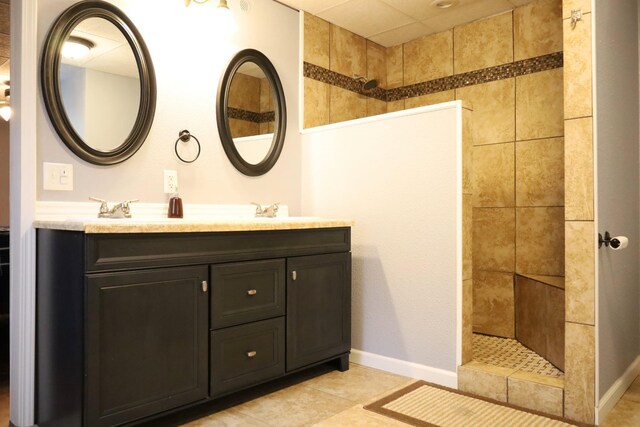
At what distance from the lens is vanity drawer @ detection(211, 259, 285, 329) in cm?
206

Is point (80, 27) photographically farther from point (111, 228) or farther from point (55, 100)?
point (111, 228)

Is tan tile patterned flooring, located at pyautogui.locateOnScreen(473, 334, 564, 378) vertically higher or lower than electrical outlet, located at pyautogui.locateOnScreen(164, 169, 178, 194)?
lower

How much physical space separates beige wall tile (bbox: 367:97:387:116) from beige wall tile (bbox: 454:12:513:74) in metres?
0.65

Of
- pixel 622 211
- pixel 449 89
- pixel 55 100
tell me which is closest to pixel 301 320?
pixel 55 100

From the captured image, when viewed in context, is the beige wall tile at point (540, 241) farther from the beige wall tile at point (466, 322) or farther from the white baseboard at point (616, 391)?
the beige wall tile at point (466, 322)

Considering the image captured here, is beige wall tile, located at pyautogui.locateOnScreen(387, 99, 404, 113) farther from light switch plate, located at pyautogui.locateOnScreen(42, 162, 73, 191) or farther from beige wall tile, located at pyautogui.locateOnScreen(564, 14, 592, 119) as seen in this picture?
light switch plate, located at pyautogui.locateOnScreen(42, 162, 73, 191)

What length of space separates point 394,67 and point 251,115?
59.9 inches

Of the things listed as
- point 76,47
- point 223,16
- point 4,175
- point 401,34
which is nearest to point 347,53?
point 401,34

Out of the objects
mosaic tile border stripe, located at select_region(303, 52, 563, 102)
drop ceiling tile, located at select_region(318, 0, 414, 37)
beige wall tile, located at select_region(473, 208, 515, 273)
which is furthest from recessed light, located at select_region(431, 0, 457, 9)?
beige wall tile, located at select_region(473, 208, 515, 273)

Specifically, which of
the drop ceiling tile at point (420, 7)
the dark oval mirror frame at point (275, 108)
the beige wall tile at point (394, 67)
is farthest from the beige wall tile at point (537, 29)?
the dark oval mirror frame at point (275, 108)

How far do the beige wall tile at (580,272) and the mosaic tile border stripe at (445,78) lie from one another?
1.46m

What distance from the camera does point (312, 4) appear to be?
3.10 metres

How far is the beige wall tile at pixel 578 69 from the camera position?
2031mm

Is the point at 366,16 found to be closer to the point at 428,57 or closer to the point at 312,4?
the point at 312,4
